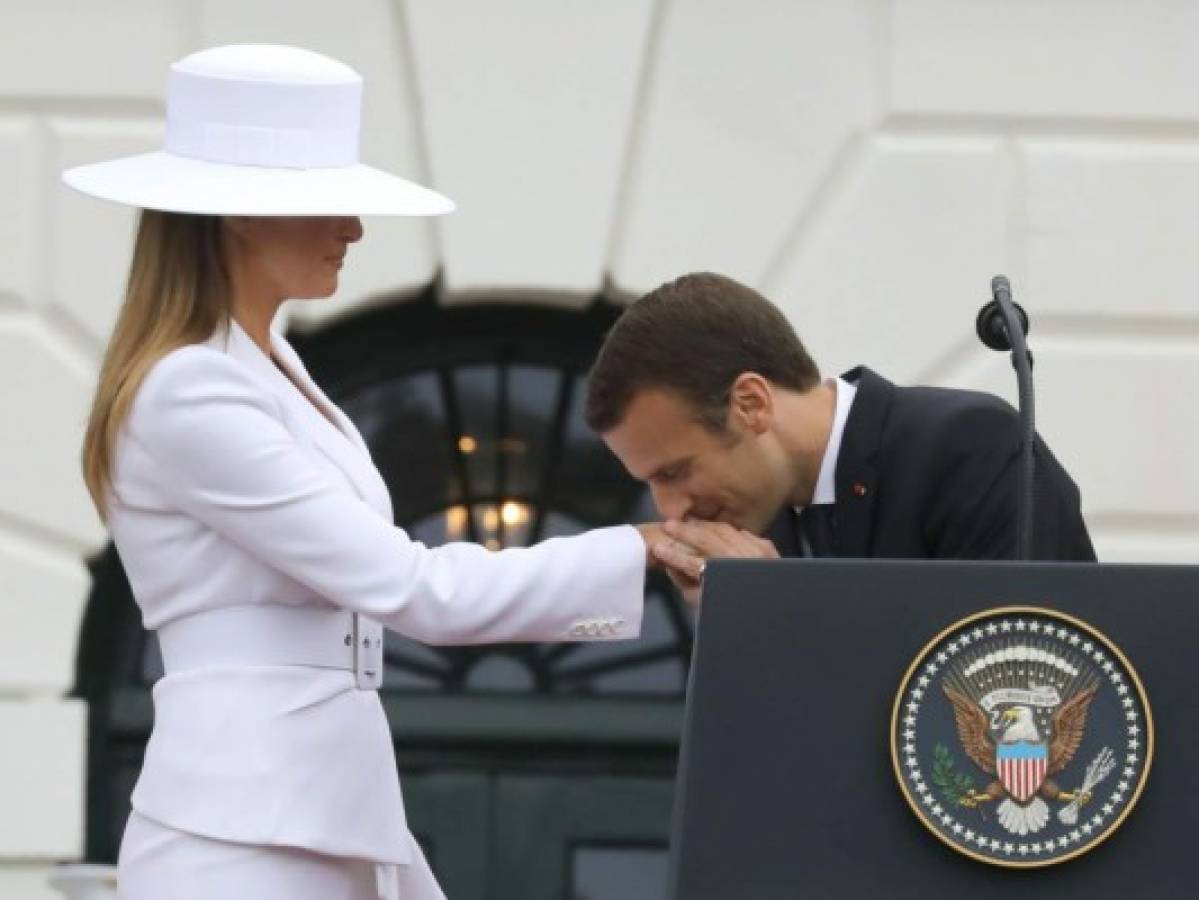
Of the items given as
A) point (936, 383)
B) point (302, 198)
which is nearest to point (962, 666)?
point (302, 198)

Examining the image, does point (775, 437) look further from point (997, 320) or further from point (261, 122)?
point (261, 122)

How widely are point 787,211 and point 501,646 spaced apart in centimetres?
110

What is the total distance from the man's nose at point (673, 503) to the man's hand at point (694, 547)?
74 millimetres

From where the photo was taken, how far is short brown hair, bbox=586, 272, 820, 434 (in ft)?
13.2

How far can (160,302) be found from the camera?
3.88 metres

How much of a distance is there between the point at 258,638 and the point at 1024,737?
100 centimetres

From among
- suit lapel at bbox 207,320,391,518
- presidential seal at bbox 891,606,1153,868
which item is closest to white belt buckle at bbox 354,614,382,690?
suit lapel at bbox 207,320,391,518

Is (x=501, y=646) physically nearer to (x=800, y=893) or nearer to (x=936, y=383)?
(x=936, y=383)

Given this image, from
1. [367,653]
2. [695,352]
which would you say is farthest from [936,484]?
[367,653]

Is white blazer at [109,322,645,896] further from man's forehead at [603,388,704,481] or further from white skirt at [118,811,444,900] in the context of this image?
man's forehead at [603,388,704,481]

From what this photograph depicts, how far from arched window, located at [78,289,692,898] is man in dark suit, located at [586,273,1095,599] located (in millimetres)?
3556

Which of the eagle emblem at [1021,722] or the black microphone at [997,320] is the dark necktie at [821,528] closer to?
the black microphone at [997,320]

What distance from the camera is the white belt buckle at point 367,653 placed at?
12.8 feet

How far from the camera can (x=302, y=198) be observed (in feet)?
12.4
